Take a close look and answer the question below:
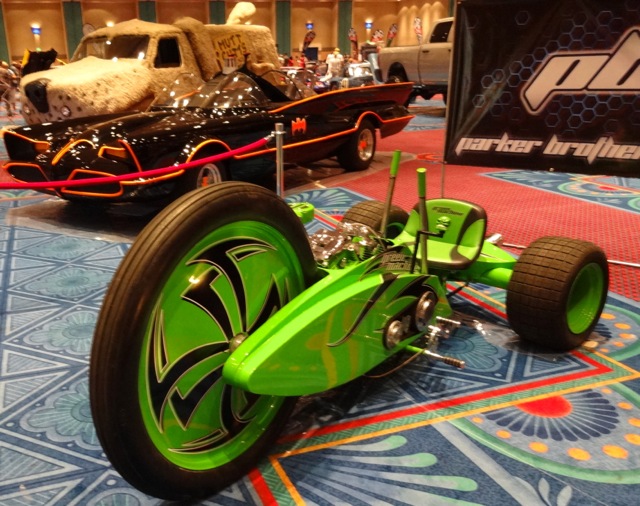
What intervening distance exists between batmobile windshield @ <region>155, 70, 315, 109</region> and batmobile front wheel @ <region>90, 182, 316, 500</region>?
387cm

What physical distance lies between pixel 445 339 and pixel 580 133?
63.2 inches

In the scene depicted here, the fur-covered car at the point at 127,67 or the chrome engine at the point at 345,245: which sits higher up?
the fur-covered car at the point at 127,67

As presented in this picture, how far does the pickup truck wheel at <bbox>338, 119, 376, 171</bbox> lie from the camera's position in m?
6.64

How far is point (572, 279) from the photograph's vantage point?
8.36ft

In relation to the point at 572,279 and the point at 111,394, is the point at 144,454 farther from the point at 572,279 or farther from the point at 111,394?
the point at 572,279

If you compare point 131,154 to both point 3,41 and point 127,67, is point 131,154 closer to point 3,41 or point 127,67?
point 127,67

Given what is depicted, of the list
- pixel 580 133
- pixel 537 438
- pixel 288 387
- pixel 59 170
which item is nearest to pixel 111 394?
pixel 288 387

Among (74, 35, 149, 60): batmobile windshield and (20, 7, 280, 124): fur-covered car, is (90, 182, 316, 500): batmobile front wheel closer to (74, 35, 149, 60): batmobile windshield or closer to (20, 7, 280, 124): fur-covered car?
(20, 7, 280, 124): fur-covered car

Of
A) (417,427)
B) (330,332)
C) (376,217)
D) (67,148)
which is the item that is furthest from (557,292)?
(67,148)

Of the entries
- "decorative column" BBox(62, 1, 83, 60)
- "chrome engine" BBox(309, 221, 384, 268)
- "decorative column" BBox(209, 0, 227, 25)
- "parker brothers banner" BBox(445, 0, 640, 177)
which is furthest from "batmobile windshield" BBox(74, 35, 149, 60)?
"decorative column" BBox(209, 0, 227, 25)

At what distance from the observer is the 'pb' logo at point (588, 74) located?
A: 319 centimetres

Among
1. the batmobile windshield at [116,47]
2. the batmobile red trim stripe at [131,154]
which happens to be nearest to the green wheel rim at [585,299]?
the batmobile red trim stripe at [131,154]

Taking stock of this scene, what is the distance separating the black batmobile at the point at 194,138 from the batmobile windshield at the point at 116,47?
2.10 m

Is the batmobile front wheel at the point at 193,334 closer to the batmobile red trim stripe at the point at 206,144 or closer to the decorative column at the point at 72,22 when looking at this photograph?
the batmobile red trim stripe at the point at 206,144
